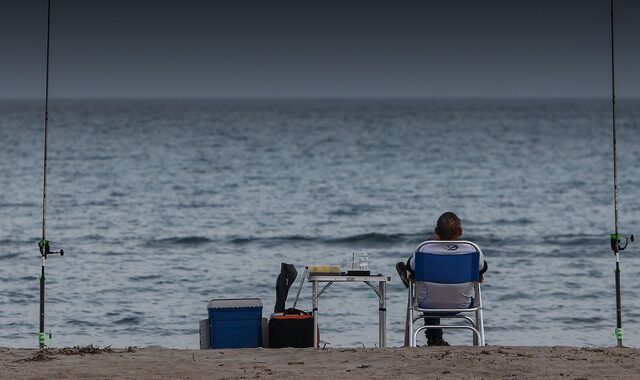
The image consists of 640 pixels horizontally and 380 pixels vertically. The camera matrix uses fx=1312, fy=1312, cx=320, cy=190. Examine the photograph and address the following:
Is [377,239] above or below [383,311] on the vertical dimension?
above

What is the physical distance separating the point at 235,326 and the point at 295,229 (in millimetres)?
14722

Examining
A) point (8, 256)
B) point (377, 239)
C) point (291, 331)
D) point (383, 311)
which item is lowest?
point (291, 331)

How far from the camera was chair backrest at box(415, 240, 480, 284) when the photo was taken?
29.6ft

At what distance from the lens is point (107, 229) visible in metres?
23.2

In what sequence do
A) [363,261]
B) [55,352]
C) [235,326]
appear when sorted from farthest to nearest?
1. [363,261]
2. [235,326]
3. [55,352]

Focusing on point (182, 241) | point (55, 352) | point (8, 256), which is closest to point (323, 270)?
point (55, 352)

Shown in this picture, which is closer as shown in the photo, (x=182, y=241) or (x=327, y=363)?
(x=327, y=363)

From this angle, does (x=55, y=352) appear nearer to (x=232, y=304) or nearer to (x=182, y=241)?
(x=232, y=304)

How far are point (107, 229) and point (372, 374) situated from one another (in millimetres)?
15863

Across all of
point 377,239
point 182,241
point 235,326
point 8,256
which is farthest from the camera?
point 377,239

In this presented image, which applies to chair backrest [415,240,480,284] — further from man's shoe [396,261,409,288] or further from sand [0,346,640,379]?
sand [0,346,640,379]

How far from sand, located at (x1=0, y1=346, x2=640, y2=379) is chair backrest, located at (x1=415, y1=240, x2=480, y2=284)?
51cm

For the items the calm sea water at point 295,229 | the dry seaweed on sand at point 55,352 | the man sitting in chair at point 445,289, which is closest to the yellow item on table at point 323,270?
the man sitting in chair at point 445,289

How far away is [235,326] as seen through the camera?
365 inches
